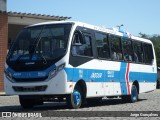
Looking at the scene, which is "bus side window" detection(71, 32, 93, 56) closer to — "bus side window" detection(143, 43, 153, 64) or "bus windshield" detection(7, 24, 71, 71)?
"bus windshield" detection(7, 24, 71, 71)

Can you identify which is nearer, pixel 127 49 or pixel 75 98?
pixel 75 98

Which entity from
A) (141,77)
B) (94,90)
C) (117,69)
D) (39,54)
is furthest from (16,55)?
(141,77)

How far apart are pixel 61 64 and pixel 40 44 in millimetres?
1257

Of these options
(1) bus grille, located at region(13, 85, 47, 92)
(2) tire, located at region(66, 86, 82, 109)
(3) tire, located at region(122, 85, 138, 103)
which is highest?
(1) bus grille, located at region(13, 85, 47, 92)

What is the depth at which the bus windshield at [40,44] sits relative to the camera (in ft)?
48.2

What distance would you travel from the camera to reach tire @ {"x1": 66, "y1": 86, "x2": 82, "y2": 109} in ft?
48.6

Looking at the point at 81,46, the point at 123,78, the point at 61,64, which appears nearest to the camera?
the point at 61,64

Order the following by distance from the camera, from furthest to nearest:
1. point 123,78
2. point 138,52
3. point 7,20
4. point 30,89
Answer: point 7,20
point 138,52
point 123,78
point 30,89

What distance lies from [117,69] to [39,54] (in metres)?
5.14

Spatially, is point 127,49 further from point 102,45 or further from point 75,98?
point 75,98

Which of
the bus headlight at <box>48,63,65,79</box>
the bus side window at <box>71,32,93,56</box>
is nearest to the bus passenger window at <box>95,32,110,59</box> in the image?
the bus side window at <box>71,32,93,56</box>

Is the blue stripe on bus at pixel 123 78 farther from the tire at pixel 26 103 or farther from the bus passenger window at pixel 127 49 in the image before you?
the tire at pixel 26 103

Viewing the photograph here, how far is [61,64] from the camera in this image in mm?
14359

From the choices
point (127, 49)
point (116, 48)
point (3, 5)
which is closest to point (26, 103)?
point (116, 48)
